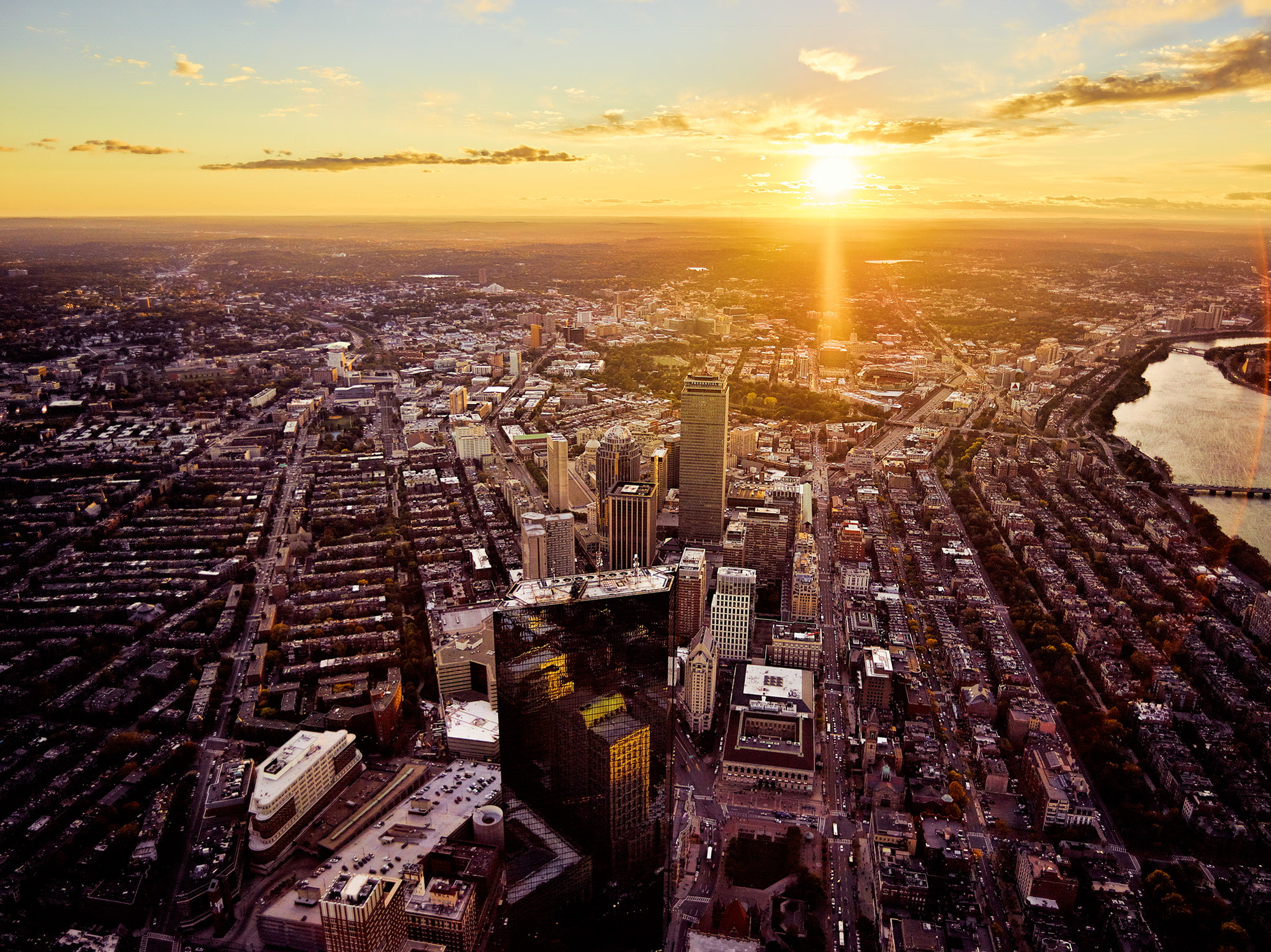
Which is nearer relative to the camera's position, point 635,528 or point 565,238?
point 635,528

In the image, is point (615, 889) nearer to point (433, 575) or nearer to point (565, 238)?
point (433, 575)

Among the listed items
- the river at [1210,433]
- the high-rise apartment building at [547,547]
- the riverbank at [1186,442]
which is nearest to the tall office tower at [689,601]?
the high-rise apartment building at [547,547]

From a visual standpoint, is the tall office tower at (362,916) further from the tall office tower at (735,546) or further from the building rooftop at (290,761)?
the tall office tower at (735,546)

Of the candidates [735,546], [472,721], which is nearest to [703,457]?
[735,546]

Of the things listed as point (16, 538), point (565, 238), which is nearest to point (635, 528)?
point (16, 538)

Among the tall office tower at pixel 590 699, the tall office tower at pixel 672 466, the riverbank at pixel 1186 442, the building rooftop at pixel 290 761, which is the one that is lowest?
the riverbank at pixel 1186 442

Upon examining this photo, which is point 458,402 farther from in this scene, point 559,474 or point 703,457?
point 703,457
